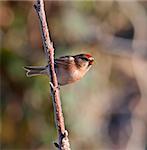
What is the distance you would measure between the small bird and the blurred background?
6.90 feet

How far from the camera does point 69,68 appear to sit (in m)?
2.17

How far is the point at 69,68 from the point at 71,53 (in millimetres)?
2473

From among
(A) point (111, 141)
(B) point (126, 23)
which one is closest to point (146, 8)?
(B) point (126, 23)

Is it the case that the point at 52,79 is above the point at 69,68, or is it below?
below

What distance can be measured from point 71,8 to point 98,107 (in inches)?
39.0

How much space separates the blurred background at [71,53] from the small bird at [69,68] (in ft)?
6.90

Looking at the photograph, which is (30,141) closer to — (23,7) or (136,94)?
(23,7)

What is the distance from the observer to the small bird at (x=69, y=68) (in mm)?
2049

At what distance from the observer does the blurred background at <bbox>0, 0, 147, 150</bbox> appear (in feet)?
15.1

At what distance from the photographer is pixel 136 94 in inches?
247

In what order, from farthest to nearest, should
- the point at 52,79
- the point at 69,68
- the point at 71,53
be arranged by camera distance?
the point at 71,53
the point at 69,68
the point at 52,79

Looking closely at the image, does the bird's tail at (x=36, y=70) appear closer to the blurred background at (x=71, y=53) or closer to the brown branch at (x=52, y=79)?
the brown branch at (x=52, y=79)

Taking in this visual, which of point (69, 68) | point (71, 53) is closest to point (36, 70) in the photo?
point (69, 68)

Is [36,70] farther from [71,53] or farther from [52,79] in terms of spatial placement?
[71,53]
